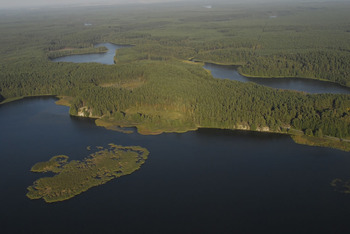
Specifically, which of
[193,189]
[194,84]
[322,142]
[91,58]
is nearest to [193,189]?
[193,189]

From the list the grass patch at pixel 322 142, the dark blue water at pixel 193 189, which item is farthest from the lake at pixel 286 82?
the dark blue water at pixel 193 189

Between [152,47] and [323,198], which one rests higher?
[152,47]

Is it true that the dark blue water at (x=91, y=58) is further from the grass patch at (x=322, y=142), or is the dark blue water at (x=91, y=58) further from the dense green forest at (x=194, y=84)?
the grass patch at (x=322, y=142)

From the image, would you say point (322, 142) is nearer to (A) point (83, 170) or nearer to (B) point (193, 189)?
(B) point (193, 189)

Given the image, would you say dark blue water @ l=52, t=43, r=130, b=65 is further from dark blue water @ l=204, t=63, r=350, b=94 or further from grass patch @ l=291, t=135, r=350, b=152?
grass patch @ l=291, t=135, r=350, b=152

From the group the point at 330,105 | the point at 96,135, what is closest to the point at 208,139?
the point at 96,135

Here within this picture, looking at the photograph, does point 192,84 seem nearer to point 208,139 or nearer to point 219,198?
point 208,139

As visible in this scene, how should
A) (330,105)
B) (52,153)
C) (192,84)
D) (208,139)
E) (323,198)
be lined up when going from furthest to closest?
(192,84) → (330,105) → (208,139) → (52,153) → (323,198)
